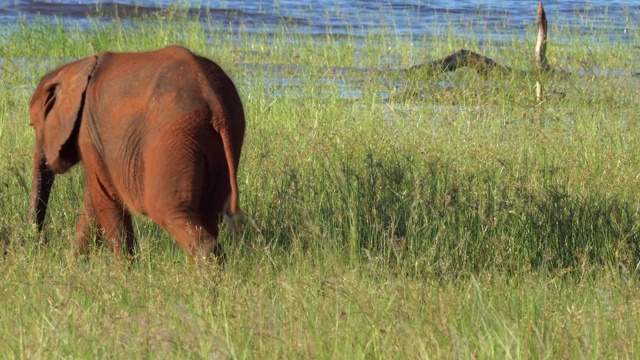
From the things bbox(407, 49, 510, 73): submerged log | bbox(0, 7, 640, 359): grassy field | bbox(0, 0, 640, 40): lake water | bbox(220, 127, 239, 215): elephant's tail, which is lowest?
bbox(0, 0, 640, 40): lake water

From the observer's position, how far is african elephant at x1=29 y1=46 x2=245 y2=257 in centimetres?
447

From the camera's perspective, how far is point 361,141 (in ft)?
23.1

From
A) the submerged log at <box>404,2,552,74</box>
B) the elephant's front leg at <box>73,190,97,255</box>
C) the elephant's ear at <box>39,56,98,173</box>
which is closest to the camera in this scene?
the elephant's ear at <box>39,56,98,173</box>

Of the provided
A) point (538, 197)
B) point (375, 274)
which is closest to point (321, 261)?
point (375, 274)

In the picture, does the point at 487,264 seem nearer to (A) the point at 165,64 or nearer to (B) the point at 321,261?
(B) the point at 321,261

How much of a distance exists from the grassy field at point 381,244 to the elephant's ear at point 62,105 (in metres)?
0.34

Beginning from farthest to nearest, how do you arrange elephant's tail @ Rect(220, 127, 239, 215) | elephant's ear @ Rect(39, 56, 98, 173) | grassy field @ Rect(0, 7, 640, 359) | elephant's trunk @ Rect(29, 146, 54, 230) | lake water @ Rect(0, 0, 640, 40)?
lake water @ Rect(0, 0, 640, 40)
elephant's trunk @ Rect(29, 146, 54, 230)
elephant's ear @ Rect(39, 56, 98, 173)
elephant's tail @ Rect(220, 127, 239, 215)
grassy field @ Rect(0, 7, 640, 359)

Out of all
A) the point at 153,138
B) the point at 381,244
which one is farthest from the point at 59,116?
the point at 381,244

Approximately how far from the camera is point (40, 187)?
5.38m

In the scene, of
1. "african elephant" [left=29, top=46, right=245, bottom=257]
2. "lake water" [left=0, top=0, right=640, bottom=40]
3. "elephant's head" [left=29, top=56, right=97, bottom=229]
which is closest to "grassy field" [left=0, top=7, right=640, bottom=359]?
"african elephant" [left=29, top=46, right=245, bottom=257]

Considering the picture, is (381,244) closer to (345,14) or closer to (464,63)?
(464,63)

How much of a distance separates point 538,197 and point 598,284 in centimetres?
133

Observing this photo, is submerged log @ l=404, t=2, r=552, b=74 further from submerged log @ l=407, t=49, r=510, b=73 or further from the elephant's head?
the elephant's head

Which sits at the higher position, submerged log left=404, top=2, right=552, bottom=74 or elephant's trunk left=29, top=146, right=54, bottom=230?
elephant's trunk left=29, top=146, right=54, bottom=230
